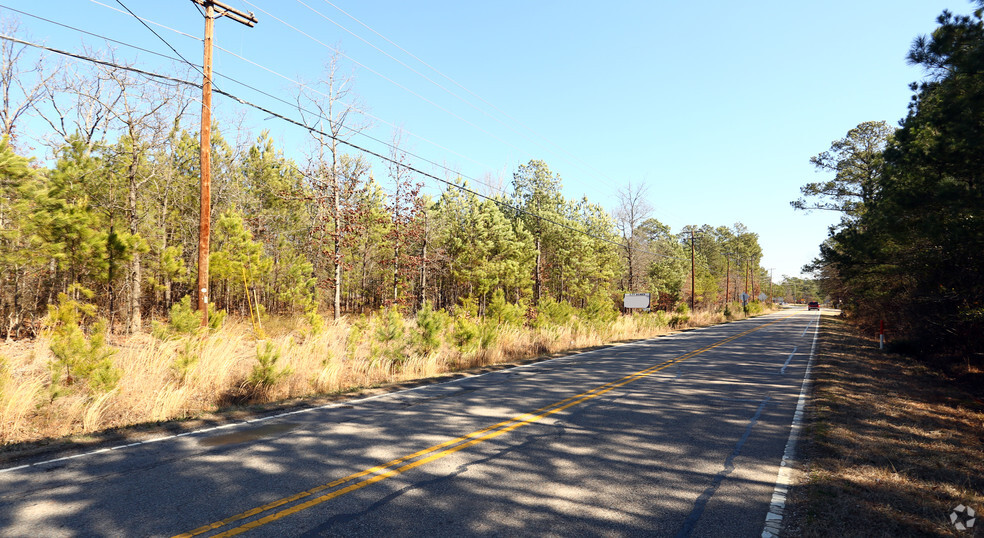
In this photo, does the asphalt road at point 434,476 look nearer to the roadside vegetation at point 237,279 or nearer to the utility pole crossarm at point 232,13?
the roadside vegetation at point 237,279

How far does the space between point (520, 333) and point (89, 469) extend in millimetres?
14420

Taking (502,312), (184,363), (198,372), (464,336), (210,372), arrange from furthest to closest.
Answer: (502,312) < (464,336) < (210,372) < (198,372) < (184,363)

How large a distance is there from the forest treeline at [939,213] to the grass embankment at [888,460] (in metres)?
2.73

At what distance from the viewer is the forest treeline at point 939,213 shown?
784 centimetres

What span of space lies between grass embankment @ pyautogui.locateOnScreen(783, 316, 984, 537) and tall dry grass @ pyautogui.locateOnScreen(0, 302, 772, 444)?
8053 millimetres

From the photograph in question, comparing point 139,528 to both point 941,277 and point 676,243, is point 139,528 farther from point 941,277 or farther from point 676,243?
point 676,243

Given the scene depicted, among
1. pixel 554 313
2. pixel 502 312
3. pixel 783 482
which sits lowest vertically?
pixel 783 482

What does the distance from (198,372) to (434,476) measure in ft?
19.4

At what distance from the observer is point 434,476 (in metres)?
4.94

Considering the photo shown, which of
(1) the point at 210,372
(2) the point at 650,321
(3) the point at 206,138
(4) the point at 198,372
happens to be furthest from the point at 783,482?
(2) the point at 650,321

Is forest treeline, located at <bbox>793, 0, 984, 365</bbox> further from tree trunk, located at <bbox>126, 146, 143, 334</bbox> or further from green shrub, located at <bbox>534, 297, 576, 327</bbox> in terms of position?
tree trunk, located at <bbox>126, 146, 143, 334</bbox>

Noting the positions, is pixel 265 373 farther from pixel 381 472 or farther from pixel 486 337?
pixel 486 337

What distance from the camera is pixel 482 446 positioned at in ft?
19.7

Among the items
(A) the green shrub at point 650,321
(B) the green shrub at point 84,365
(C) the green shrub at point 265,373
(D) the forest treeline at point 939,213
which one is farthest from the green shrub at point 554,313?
(B) the green shrub at point 84,365
